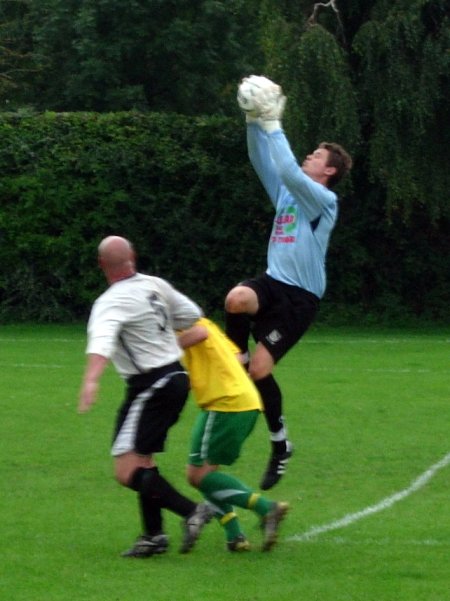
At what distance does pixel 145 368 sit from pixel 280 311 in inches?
60.0

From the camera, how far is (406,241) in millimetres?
24844

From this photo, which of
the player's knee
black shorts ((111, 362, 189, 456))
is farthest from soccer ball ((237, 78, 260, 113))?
black shorts ((111, 362, 189, 456))

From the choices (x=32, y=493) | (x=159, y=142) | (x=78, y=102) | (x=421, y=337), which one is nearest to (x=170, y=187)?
(x=159, y=142)

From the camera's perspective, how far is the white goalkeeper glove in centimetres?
786

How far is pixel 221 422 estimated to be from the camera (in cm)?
731

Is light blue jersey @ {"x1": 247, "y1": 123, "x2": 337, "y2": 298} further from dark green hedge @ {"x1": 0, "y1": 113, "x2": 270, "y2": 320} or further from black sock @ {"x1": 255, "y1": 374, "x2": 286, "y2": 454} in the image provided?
dark green hedge @ {"x1": 0, "y1": 113, "x2": 270, "y2": 320}

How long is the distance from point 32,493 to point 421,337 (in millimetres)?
14244

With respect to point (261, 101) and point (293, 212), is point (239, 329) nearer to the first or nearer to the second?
point (293, 212)

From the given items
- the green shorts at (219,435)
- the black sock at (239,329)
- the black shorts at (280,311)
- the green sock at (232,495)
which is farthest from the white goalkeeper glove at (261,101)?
the green sock at (232,495)

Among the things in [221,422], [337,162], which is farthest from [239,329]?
[221,422]

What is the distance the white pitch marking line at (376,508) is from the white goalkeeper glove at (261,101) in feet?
7.87

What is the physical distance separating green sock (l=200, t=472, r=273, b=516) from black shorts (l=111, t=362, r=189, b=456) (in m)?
0.40

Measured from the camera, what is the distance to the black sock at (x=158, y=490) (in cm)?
715

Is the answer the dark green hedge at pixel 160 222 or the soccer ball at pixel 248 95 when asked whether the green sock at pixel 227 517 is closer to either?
the soccer ball at pixel 248 95
